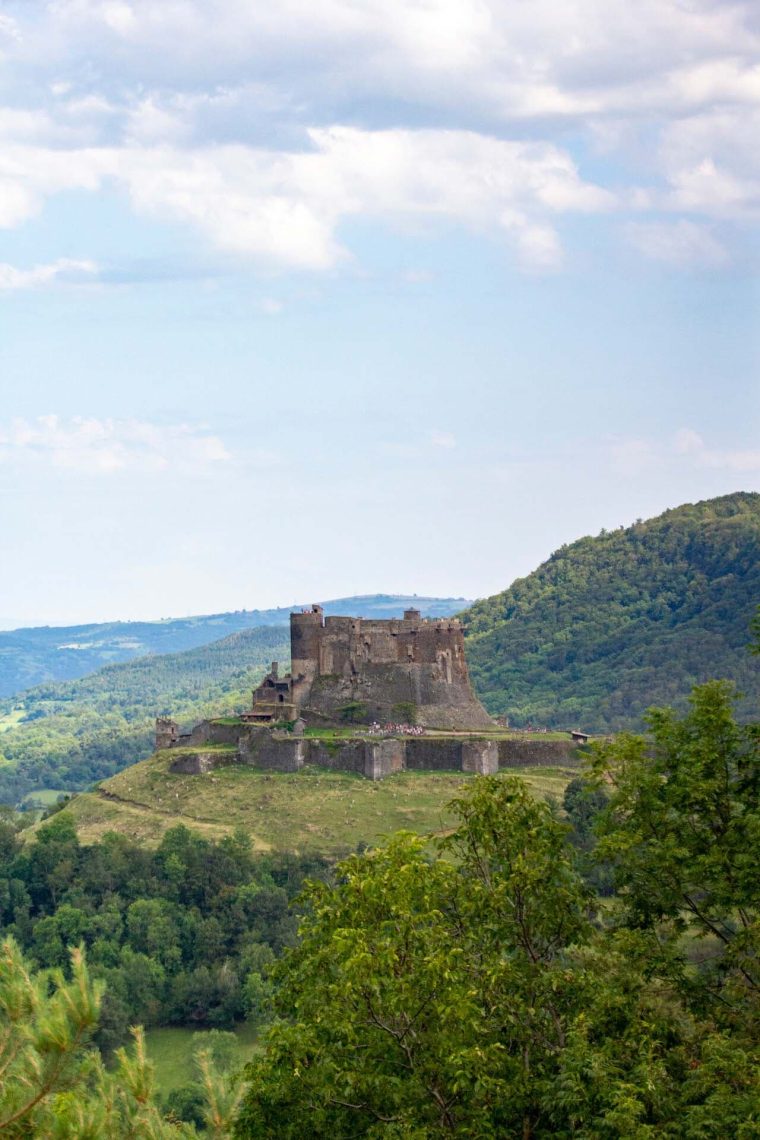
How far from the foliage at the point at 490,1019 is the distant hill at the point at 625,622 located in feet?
344

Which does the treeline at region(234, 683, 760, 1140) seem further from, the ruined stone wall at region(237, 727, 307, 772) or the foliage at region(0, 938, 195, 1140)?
the ruined stone wall at region(237, 727, 307, 772)

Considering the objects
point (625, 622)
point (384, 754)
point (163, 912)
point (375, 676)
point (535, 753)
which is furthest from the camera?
point (625, 622)

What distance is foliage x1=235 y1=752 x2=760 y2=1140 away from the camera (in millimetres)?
22859

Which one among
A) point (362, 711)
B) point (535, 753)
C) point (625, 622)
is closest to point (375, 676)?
point (362, 711)

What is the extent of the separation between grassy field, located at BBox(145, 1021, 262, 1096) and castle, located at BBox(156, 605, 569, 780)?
57.8ft

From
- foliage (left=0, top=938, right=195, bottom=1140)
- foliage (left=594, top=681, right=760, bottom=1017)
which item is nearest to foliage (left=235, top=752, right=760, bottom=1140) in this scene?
foliage (left=594, top=681, right=760, bottom=1017)

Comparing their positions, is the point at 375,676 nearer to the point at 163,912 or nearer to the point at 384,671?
the point at 384,671

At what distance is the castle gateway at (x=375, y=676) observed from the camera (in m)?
87.1

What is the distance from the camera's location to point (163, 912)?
251 ft

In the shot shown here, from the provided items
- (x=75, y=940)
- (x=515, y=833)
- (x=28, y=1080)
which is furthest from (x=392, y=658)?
(x=28, y=1080)

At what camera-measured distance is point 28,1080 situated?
2091 centimetres

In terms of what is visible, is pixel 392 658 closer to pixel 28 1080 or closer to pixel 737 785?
pixel 737 785

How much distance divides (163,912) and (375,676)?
18.0 m

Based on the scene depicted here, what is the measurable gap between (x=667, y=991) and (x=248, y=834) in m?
54.3
